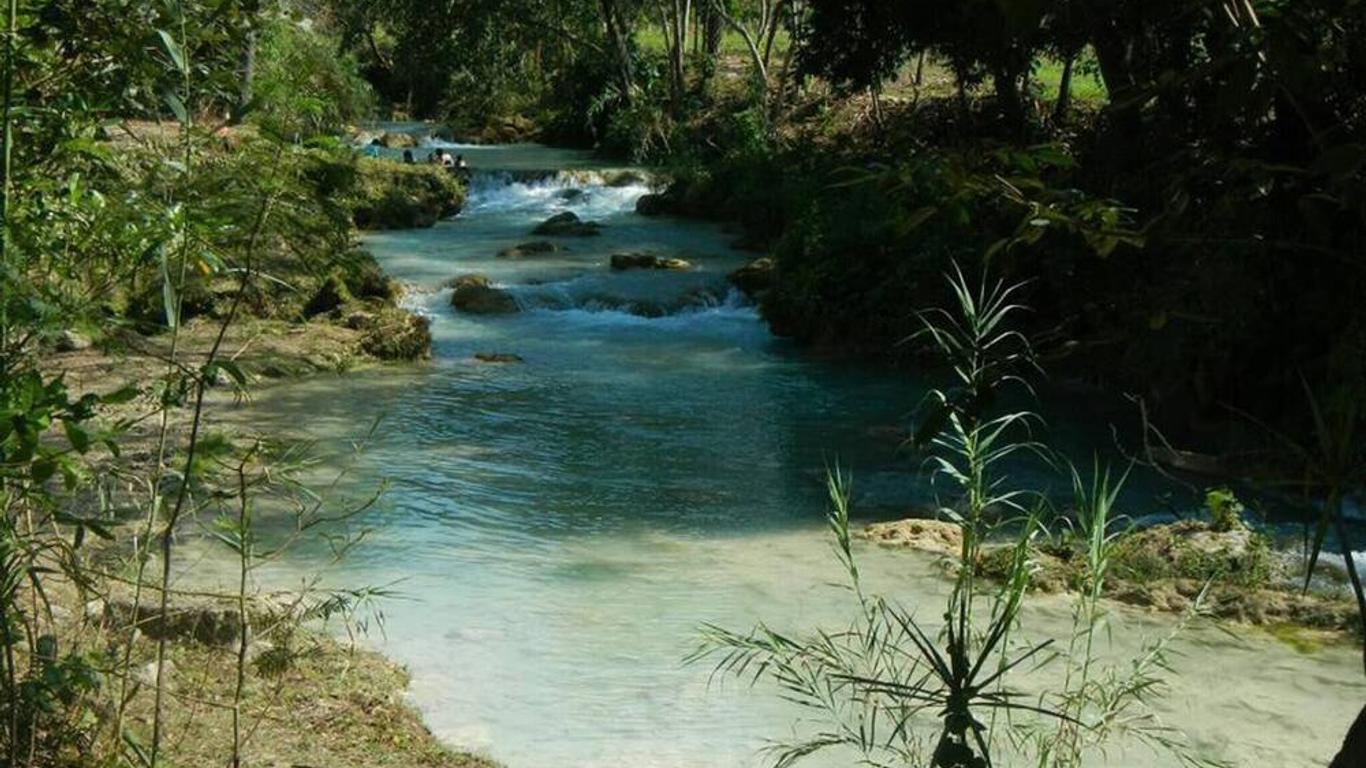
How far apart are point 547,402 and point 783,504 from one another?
3772 mm

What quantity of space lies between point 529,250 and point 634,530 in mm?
13006

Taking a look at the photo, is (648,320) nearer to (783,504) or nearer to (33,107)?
(783,504)

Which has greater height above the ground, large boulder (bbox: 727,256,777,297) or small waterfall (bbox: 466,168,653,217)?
small waterfall (bbox: 466,168,653,217)

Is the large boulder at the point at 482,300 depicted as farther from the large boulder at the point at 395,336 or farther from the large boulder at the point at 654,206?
the large boulder at the point at 654,206

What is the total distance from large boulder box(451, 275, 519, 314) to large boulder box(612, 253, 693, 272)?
2.30 m

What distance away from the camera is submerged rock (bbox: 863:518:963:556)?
907 centimetres

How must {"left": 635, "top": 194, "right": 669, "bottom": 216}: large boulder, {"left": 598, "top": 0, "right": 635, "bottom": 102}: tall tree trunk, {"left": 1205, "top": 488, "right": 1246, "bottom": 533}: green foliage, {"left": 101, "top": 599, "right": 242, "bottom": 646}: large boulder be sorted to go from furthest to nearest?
{"left": 598, "top": 0, "right": 635, "bottom": 102}: tall tree trunk < {"left": 635, "top": 194, "right": 669, "bottom": 216}: large boulder < {"left": 1205, "top": 488, "right": 1246, "bottom": 533}: green foliage < {"left": 101, "top": 599, "right": 242, "bottom": 646}: large boulder

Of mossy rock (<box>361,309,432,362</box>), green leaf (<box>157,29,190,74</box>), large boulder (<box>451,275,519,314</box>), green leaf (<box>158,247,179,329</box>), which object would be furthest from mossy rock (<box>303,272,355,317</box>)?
green leaf (<box>157,29,190,74</box>)

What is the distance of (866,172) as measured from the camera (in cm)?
253

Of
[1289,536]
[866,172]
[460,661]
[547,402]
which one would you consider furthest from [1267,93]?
[547,402]

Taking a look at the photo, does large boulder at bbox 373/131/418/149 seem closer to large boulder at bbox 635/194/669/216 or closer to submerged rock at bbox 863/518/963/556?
large boulder at bbox 635/194/669/216

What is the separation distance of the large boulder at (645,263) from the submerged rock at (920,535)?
1165cm

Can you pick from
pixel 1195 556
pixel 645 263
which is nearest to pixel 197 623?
pixel 1195 556

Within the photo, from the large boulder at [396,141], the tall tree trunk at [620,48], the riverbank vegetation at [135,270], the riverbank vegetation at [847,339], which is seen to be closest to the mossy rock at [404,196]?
the riverbank vegetation at [847,339]
